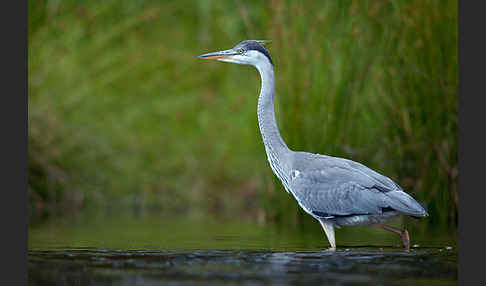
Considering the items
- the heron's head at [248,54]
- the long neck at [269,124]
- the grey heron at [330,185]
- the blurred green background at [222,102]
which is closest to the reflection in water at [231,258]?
the grey heron at [330,185]

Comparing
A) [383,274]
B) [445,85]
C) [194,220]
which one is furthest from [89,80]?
[383,274]

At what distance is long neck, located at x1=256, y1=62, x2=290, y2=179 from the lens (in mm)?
8320

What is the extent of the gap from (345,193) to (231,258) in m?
1.71

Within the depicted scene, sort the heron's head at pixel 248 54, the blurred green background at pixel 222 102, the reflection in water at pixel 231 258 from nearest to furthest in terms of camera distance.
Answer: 1. the reflection in water at pixel 231 258
2. the heron's head at pixel 248 54
3. the blurred green background at pixel 222 102

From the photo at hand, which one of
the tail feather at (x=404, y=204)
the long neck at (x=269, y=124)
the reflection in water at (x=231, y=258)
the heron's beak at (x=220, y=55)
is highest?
the heron's beak at (x=220, y=55)

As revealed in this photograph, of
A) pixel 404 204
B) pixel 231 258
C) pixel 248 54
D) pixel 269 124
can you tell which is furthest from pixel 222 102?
pixel 231 258

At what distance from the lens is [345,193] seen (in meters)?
7.66

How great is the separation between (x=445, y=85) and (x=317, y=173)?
243 cm

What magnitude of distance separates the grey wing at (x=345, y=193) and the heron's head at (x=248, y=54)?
1360 mm

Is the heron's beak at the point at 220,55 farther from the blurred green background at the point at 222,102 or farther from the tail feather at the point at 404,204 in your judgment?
the tail feather at the point at 404,204

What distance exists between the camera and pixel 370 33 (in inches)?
384

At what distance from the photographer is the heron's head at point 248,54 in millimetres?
8422

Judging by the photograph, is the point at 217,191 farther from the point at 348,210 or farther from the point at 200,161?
the point at 348,210

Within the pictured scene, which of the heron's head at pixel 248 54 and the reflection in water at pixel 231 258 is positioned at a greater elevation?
the heron's head at pixel 248 54
